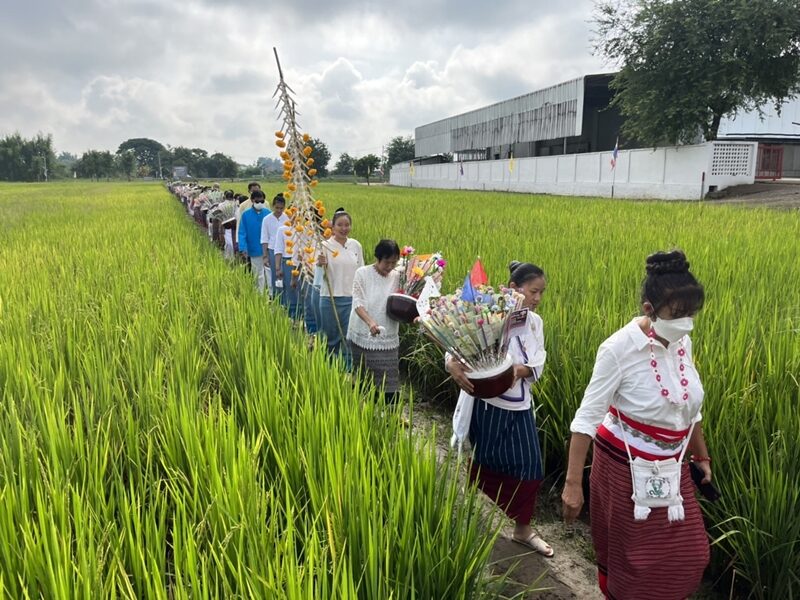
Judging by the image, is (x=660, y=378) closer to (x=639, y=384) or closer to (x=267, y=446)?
(x=639, y=384)

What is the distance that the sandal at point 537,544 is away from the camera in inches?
90.0

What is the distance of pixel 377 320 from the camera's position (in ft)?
11.2

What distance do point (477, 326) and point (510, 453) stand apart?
2.00 feet

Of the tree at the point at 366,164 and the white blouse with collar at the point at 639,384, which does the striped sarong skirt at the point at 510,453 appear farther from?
the tree at the point at 366,164

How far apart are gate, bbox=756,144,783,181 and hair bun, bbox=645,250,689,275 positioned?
23.8 metres

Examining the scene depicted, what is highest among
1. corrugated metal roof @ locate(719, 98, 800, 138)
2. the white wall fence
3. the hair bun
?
corrugated metal roof @ locate(719, 98, 800, 138)

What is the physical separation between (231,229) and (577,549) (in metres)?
7.39

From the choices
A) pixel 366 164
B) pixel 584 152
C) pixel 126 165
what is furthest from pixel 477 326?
pixel 126 165

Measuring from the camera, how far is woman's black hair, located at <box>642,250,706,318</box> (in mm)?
1513

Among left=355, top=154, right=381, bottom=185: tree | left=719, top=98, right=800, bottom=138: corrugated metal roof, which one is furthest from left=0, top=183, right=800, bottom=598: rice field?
left=355, top=154, right=381, bottom=185: tree

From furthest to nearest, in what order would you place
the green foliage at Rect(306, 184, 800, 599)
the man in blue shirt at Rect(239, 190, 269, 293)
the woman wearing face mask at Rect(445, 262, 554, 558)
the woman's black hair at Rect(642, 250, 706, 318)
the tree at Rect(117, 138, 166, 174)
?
the tree at Rect(117, 138, 166, 174)
the man in blue shirt at Rect(239, 190, 269, 293)
the woman wearing face mask at Rect(445, 262, 554, 558)
the green foliage at Rect(306, 184, 800, 599)
the woman's black hair at Rect(642, 250, 706, 318)

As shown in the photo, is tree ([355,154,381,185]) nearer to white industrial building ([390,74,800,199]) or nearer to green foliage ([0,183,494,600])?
white industrial building ([390,74,800,199])

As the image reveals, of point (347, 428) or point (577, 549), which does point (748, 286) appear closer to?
point (577, 549)


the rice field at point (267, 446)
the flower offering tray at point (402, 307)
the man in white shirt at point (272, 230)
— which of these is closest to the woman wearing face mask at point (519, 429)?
the rice field at point (267, 446)
